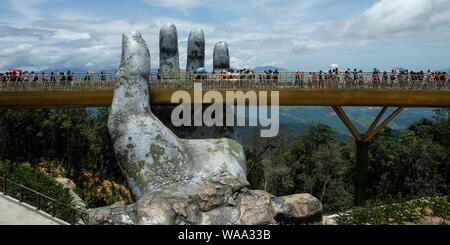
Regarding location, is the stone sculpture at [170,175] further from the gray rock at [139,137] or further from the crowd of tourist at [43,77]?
the crowd of tourist at [43,77]

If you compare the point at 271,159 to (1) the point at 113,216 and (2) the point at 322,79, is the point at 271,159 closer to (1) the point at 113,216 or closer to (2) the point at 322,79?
(2) the point at 322,79

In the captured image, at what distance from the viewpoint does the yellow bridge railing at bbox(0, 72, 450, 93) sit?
747 inches

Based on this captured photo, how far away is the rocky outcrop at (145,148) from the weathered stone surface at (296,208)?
3.37 m

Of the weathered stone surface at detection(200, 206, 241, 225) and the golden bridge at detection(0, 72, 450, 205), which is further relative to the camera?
the golden bridge at detection(0, 72, 450, 205)

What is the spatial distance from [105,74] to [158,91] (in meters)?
3.34

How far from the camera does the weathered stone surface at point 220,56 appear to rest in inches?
875

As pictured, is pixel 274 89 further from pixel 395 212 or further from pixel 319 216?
pixel 395 212

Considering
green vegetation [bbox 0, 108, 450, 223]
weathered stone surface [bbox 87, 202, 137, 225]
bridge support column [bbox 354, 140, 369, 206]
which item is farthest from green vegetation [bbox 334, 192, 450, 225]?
green vegetation [bbox 0, 108, 450, 223]

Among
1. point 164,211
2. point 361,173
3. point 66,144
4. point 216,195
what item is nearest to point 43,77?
point 164,211

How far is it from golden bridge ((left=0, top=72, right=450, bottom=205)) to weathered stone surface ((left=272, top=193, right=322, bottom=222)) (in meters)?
5.88

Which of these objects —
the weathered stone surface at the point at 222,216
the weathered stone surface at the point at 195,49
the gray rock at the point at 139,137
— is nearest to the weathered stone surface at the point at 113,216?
the weathered stone surface at the point at 222,216

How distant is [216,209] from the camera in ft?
45.9

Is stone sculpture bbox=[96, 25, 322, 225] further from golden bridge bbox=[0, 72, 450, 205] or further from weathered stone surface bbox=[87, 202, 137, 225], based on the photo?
golden bridge bbox=[0, 72, 450, 205]
